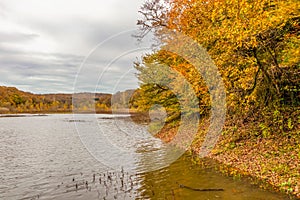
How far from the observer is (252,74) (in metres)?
11.6

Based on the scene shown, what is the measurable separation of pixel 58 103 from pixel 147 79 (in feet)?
423

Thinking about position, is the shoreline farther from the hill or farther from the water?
the hill

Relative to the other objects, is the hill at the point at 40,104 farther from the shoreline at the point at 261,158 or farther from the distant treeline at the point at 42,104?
the shoreline at the point at 261,158

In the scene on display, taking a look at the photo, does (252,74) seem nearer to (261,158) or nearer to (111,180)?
(261,158)

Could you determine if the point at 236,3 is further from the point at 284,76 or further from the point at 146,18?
the point at 146,18

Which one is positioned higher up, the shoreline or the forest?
the forest

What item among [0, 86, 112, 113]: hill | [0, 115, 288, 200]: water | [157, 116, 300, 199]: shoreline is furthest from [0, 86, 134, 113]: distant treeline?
[157, 116, 300, 199]: shoreline

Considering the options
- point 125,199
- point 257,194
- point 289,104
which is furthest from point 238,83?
point 125,199

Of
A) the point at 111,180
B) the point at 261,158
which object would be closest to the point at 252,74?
the point at 261,158

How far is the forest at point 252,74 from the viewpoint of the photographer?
867 centimetres

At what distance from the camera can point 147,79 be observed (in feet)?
77.6

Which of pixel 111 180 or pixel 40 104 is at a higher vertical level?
pixel 40 104

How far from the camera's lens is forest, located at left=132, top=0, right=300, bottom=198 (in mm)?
8672

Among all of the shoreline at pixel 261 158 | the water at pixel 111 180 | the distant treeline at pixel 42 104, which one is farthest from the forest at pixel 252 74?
the distant treeline at pixel 42 104
